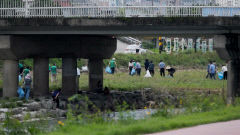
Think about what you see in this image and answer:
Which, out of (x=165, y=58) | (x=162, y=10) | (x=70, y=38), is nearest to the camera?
(x=162, y=10)

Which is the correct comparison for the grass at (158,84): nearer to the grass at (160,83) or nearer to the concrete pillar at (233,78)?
the grass at (160,83)

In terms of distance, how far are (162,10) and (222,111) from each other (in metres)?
11.3

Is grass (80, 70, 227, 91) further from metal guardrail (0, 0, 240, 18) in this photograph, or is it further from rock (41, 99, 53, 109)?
rock (41, 99, 53, 109)

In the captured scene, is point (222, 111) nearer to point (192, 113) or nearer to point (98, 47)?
point (192, 113)

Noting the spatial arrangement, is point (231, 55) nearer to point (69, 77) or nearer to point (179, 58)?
point (69, 77)

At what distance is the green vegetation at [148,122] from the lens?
14484mm

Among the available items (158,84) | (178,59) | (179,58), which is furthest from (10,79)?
(179,58)

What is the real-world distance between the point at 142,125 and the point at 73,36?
21060mm

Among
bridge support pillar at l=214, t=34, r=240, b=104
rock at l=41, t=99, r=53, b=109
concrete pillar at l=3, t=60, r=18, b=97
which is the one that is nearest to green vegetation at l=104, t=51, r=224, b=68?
concrete pillar at l=3, t=60, r=18, b=97

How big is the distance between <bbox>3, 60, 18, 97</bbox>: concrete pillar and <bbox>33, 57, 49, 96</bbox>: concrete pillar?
7.82 feet

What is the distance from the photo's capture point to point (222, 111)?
18844 millimetres

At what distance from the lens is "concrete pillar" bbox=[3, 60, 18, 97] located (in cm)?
3275

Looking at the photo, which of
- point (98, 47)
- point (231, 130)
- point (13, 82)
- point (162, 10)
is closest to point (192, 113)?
point (231, 130)

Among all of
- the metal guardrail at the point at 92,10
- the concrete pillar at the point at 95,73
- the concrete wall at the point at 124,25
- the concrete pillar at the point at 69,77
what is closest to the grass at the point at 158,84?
the concrete pillar at the point at 95,73
